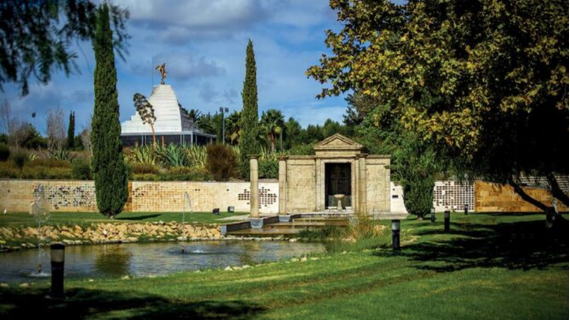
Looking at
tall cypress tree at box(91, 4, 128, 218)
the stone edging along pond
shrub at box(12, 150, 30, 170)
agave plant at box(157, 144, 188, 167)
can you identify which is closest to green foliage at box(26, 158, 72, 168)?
shrub at box(12, 150, 30, 170)

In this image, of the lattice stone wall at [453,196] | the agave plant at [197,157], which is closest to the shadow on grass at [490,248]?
the lattice stone wall at [453,196]

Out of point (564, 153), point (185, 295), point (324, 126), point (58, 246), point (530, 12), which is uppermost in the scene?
point (324, 126)

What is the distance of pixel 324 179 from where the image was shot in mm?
48969

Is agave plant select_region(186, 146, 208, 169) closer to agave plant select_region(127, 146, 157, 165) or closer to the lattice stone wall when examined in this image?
agave plant select_region(127, 146, 157, 165)

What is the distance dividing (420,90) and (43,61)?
9907mm

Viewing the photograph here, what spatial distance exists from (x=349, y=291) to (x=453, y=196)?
35.0m

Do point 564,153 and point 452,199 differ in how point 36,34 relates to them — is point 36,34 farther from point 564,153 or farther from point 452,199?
point 452,199

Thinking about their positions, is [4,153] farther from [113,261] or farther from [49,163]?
[113,261]

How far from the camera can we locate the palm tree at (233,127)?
3277 inches

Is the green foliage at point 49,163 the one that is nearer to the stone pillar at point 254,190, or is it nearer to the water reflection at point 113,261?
the stone pillar at point 254,190

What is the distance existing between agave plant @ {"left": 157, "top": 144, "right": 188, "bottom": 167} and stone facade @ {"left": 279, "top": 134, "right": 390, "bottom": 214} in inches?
443

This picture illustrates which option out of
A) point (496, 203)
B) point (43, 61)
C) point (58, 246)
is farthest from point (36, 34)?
point (496, 203)

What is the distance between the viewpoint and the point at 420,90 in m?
17.2

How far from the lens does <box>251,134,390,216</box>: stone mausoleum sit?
157 ft
